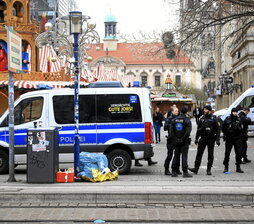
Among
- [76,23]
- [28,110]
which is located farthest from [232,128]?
[28,110]

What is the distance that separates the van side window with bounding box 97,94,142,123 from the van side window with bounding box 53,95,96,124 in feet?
0.68

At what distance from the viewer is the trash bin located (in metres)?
12.2

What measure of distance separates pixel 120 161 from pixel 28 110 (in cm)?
277

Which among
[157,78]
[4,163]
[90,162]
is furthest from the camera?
[157,78]

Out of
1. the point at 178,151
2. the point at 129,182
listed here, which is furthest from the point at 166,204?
the point at 178,151

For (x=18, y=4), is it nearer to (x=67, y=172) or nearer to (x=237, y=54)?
(x=67, y=172)

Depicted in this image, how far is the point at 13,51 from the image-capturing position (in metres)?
12.5

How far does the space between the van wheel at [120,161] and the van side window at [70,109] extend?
1.05 meters

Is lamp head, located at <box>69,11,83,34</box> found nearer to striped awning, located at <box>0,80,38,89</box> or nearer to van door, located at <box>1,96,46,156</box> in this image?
van door, located at <box>1,96,46,156</box>

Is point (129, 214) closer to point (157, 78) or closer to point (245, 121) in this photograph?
point (245, 121)

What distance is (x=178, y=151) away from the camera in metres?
13.8

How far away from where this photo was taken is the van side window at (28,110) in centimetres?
1467

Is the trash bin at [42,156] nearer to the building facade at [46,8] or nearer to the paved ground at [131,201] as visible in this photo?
the paved ground at [131,201]

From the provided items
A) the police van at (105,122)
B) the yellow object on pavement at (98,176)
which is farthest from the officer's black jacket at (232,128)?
the yellow object on pavement at (98,176)
